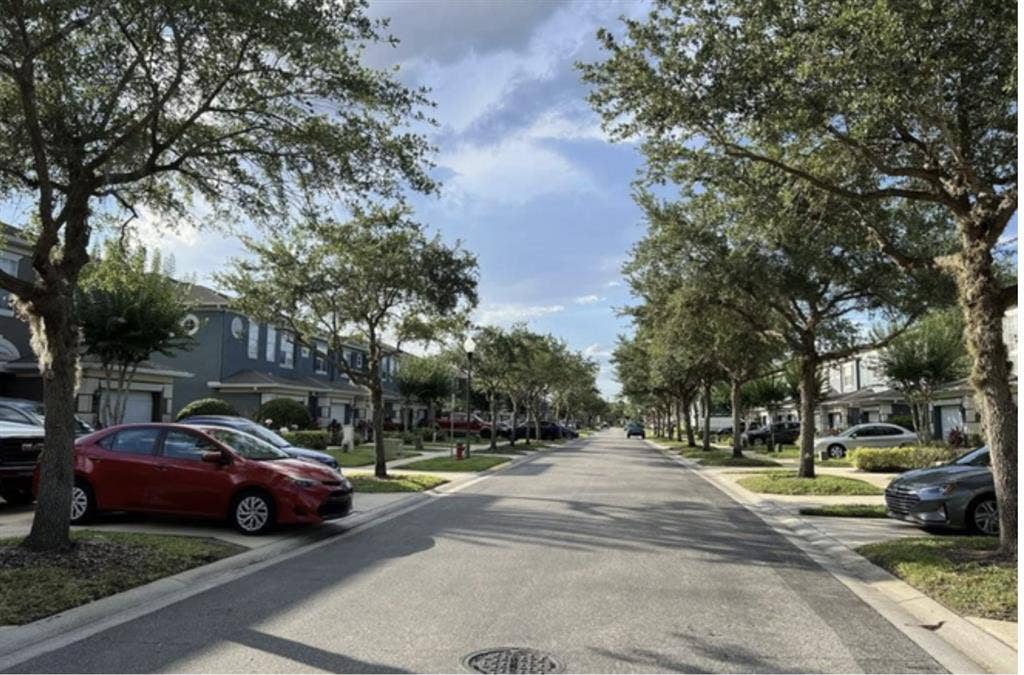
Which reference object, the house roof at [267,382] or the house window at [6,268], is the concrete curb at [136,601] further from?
the house roof at [267,382]

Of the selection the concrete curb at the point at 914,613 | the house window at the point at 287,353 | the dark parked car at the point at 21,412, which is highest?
the house window at the point at 287,353

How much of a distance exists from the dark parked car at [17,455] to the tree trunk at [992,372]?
13618mm

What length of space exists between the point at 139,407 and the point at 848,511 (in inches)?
1031

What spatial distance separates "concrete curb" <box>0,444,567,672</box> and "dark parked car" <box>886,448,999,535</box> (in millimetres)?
8171

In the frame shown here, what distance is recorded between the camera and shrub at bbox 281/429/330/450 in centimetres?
3043

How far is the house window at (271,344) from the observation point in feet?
137

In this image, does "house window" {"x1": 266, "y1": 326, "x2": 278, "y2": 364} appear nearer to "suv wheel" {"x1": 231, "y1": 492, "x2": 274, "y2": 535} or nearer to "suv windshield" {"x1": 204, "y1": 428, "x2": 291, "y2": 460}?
"suv windshield" {"x1": 204, "y1": 428, "x2": 291, "y2": 460}

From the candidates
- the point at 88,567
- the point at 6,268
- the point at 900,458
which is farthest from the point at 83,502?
the point at 900,458

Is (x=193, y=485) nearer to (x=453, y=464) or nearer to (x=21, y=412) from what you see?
(x=21, y=412)

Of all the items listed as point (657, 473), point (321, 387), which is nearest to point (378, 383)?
point (657, 473)

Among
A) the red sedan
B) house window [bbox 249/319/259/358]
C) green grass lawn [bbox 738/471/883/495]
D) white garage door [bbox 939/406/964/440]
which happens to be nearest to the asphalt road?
the red sedan

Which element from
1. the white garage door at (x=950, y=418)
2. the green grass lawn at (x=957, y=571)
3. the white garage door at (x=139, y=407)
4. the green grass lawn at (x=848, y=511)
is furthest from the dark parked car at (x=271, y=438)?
the white garage door at (x=950, y=418)

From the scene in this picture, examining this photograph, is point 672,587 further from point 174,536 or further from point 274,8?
point 274,8

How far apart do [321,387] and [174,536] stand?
113 ft
